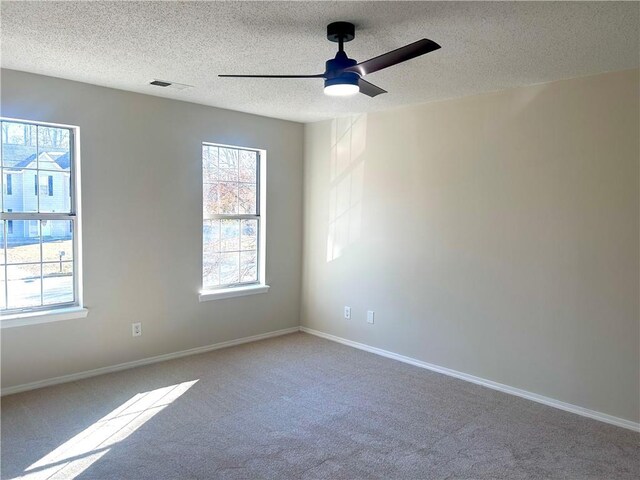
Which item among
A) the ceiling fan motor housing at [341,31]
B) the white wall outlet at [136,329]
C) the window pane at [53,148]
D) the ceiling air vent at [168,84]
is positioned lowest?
the white wall outlet at [136,329]

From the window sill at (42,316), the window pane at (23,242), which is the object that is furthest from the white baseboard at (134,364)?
the window pane at (23,242)

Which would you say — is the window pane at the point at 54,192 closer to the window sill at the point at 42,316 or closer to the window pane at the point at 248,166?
the window sill at the point at 42,316

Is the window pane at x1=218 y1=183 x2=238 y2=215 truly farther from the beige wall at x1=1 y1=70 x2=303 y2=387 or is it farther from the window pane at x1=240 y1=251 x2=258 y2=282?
the window pane at x1=240 y1=251 x2=258 y2=282

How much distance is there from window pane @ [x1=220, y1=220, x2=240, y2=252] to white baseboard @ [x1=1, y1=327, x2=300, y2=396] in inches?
Answer: 36.9

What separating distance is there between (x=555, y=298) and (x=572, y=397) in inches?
27.6

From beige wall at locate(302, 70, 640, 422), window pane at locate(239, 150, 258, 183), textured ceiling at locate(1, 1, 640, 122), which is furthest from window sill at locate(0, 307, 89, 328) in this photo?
beige wall at locate(302, 70, 640, 422)

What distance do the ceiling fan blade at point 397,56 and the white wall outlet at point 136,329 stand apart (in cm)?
288

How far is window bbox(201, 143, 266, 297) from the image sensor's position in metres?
4.62

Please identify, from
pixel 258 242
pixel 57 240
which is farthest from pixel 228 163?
pixel 57 240

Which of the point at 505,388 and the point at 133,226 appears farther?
the point at 133,226

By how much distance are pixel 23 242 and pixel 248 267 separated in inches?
82.2

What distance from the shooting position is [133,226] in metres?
4.02

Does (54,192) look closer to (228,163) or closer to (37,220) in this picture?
(37,220)

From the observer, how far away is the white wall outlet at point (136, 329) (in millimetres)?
4086
